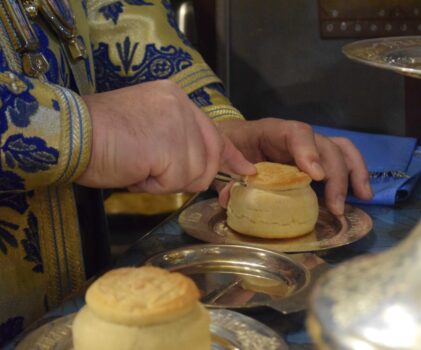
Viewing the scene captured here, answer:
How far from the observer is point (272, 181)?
0.94 m

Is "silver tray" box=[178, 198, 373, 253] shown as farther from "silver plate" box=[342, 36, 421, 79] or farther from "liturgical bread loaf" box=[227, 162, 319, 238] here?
"silver plate" box=[342, 36, 421, 79]

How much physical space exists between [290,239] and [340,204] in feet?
0.40

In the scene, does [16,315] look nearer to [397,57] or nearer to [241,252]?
[241,252]

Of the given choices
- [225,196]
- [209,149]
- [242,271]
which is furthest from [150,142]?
[225,196]

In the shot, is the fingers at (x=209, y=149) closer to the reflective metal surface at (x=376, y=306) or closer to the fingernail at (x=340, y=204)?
the fingernail at (x=340, y=204)

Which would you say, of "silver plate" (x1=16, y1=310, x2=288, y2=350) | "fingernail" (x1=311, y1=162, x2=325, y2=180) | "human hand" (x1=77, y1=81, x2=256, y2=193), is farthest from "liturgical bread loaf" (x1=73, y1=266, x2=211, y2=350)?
"fingernail" (x1=311, y1=162, x2=325, y2=180)

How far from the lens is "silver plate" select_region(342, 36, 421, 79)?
0.95 m

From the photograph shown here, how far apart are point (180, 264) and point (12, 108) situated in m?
0.25

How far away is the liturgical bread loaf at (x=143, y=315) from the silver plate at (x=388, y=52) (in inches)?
17.9

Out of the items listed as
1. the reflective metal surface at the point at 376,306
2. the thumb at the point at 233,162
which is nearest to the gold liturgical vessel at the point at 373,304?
the reflective metal surface at the point at 376,306

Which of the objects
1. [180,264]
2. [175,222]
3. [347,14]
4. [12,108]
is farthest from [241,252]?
[347,14]

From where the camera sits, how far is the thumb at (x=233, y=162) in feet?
2.90

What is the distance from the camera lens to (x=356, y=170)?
3.48 feet

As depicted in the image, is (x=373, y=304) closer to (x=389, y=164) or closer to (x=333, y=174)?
(x=333, y=174)
